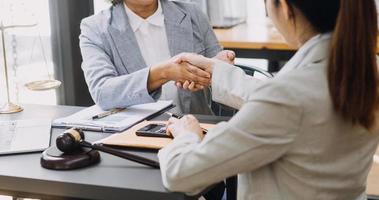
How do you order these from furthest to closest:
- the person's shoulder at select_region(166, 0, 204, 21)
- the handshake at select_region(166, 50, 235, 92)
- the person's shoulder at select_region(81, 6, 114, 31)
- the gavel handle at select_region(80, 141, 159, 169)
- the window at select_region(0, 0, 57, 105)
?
the window at select_region(0, 0, 57, 105) → the person's shoulder at select_region(166, 0, 204, 21) → the person's shoulder at select_region(81, 6, 114, 31) → the handshake at select_region(166, 50, 235, 92) → the gavel handle at select_region(80, 141, 159, 169)

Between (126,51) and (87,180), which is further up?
(126,51)

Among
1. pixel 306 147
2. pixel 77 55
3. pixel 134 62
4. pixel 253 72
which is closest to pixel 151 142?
pixel 306 147

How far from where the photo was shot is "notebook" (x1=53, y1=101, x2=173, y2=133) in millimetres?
1655

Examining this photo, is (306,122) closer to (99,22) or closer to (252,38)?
(99,22)

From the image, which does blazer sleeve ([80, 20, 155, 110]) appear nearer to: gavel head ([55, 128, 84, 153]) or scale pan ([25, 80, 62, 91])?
scale pan ([25, 80, 62, 91])

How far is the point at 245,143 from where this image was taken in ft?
3.33

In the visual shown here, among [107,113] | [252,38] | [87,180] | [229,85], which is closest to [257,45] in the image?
[252,38]

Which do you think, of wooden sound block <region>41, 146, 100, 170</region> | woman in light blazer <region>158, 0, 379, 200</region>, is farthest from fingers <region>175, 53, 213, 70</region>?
woman in light blazer <region>158, 0, 379, 200</region>

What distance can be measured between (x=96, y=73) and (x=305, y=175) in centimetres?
108

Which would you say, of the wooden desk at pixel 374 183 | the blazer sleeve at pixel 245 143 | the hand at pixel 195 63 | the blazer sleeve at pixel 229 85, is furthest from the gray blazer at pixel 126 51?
the blazer sleeve at pixel 245 143

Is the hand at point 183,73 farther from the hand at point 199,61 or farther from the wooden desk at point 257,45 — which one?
the wooden desk at point 257,45

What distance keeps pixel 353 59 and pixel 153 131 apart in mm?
700

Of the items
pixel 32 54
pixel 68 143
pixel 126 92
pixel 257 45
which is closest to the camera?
pixel 68 143

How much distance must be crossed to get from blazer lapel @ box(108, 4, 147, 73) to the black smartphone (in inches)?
21.0
